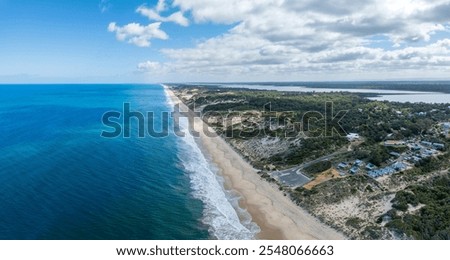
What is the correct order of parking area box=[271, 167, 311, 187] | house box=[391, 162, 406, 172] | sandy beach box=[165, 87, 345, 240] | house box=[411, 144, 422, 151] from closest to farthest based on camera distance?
1. sandy beach box=[165, 87, 345, 240]
2. parking area box=[271, 167, 311, 187]
3. house box=[391, 162, 406, 172]
4. house box=[411, 144, 422, 151]

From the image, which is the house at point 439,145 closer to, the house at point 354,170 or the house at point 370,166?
the house at point 370,166

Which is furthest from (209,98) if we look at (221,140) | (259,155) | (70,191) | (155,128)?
(70,191)

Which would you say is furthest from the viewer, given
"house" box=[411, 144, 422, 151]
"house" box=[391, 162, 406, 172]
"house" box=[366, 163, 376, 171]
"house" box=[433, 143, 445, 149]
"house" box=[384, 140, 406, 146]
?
"house" box=[384, 140, 406, 146]

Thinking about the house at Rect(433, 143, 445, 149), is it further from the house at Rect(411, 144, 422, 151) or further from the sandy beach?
the sandy beach

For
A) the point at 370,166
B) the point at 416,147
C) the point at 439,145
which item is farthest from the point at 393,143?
the point at 370,166

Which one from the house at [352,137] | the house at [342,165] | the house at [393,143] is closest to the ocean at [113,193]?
the house at [342,165]

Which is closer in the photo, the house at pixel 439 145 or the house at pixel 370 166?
the house at pixel 370 166

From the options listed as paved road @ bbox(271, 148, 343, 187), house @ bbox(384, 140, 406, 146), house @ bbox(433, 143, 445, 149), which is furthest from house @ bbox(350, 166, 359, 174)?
house @ bbox(433, 143, 445, 149)
